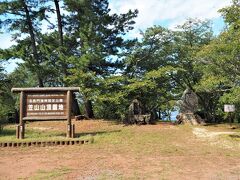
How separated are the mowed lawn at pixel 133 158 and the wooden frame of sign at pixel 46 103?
1.61m

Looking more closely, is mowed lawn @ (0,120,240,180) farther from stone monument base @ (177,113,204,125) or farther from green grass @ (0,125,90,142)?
stone monument base @ (177,113,204,125)

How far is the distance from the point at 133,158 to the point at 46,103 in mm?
4955

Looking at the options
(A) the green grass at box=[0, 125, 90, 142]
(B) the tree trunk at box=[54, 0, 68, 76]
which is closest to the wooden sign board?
(A) the green grass at box=[0, 125, 90, 142]

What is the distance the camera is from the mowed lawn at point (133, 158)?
6.55 metres

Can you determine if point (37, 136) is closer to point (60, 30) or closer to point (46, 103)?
point (46, 103)

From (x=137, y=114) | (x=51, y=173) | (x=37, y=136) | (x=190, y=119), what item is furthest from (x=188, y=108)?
(x=51, y=173)

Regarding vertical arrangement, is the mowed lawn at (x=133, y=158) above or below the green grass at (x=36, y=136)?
below

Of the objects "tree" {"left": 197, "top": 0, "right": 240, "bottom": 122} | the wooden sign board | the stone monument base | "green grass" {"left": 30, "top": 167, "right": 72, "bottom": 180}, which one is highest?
"tree" {"left": 197, "top": 0, "right": 240, "bottom": 122}

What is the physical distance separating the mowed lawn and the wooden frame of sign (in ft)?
5.28

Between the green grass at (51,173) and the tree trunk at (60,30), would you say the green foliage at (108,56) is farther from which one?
the green grass at (51,173)

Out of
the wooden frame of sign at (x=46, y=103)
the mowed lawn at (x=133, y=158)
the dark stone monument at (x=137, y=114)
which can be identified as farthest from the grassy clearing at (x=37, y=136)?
the dark stone monument at (x=137, y=114)

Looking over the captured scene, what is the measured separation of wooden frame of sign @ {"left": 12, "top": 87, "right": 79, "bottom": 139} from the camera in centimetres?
1188

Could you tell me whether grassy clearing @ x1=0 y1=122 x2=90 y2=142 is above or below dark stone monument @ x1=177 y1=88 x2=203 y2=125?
below

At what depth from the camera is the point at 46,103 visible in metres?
12.0
